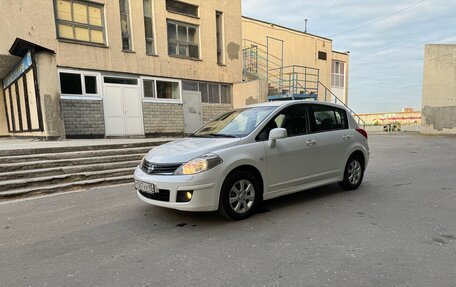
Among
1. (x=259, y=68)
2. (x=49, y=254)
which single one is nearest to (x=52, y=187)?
(x=49, y=254)

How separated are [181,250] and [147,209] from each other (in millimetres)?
1713

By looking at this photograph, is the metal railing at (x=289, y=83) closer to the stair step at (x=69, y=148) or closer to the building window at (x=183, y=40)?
the building window at (x=183, y=40)

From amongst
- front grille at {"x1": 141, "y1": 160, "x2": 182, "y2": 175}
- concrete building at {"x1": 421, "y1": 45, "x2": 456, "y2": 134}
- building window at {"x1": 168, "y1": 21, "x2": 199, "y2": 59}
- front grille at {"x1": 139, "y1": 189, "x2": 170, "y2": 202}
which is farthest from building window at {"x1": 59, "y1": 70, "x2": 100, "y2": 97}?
concrete building at {"x1": 421, "y1": 45, "x2": 456, "y2": 134}

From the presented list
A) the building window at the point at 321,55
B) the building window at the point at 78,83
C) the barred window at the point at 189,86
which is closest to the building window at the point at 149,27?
the barred window at the point at 189,86

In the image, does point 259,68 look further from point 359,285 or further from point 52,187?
point 359,285

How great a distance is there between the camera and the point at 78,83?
1191 centimetres

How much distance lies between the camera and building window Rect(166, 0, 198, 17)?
1414 centimetres

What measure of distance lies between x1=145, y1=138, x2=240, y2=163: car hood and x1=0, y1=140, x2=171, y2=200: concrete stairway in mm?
3106

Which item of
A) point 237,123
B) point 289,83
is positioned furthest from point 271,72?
point 237,123

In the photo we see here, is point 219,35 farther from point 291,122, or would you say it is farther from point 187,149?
point 187,149

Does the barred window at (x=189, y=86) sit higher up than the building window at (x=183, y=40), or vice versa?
the building window at (x=183, y=40)

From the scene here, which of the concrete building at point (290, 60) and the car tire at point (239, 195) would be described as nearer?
the car tire at point (239, 195)

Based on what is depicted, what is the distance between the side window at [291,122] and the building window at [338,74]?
24534mm

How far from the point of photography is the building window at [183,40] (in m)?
14.4
